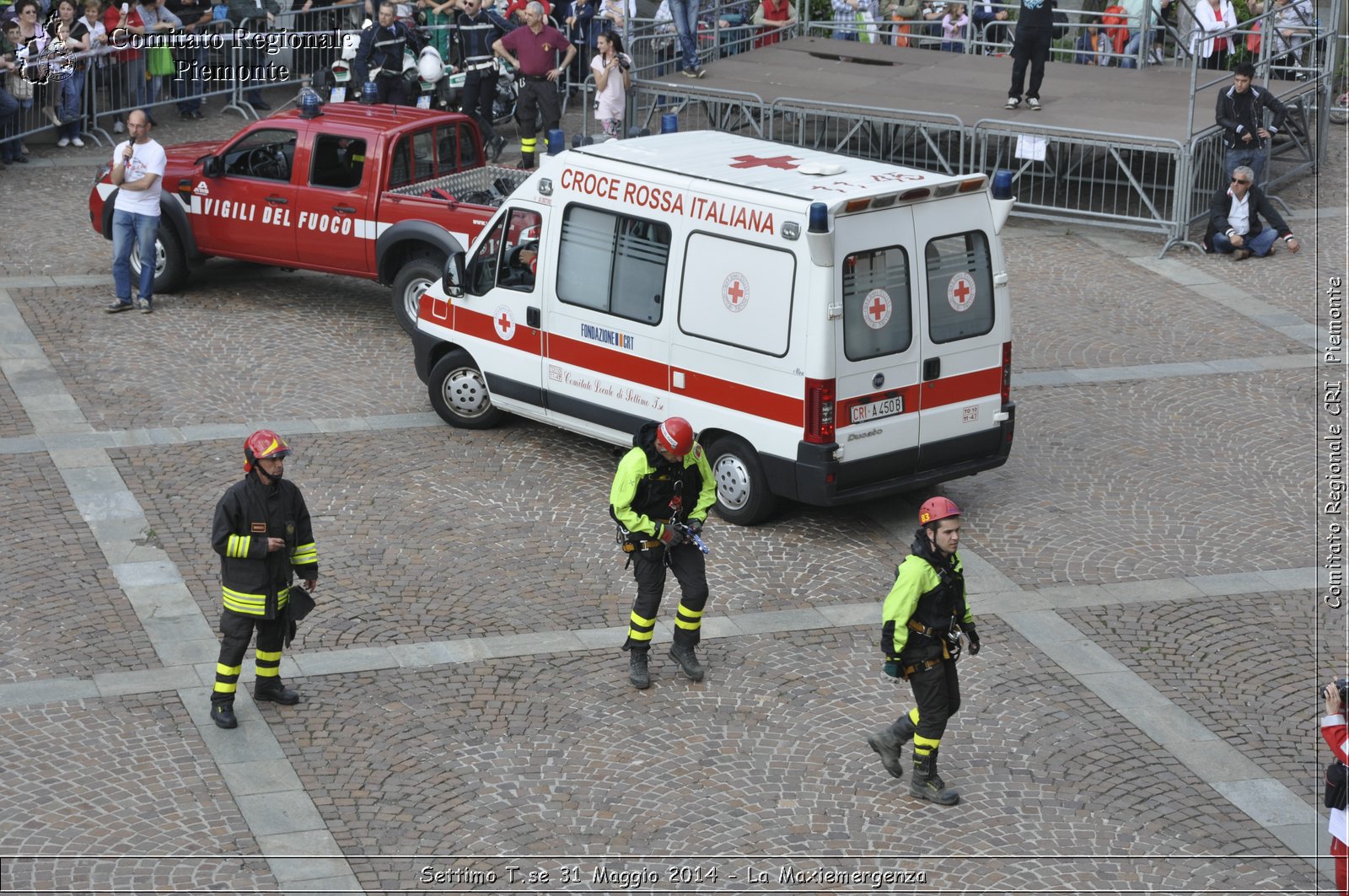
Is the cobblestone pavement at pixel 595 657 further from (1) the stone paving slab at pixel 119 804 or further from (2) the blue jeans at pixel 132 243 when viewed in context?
(2) the blue jeans at pixel 132 243

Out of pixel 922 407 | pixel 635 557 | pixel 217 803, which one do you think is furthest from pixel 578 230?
pixel 217 803

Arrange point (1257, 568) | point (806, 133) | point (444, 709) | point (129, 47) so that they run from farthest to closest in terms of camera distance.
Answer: point (806, 133) → point (129, 47) → point (1257, 568) → point (444, 709)

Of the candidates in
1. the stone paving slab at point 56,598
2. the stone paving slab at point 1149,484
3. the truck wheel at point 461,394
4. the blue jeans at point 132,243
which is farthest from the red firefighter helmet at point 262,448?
the blue jeans at point 132,243

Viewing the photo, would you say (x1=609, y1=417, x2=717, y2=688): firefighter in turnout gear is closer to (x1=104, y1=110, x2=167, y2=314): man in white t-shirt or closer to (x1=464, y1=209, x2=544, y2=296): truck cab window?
(x1=464, y1=209, x2=544, y2=296): truck cab window

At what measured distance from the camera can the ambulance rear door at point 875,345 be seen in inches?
444

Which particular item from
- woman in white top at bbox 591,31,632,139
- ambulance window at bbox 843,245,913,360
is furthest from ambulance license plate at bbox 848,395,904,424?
woman in white top at bbox 591,31,632,139

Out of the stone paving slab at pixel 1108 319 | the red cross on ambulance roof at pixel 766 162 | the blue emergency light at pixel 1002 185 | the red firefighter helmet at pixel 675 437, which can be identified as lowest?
the stone paving slab at pixel 1108 319

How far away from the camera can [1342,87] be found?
25891 mm

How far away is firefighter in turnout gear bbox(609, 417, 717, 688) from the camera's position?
9.47m

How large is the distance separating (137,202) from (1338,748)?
39.5ft

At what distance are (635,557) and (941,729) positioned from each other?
6.63ft

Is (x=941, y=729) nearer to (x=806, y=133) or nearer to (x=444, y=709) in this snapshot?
(x=444, y=709)

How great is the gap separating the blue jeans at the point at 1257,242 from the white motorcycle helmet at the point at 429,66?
32.6ft

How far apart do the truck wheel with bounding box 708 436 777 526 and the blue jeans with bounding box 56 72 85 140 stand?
44.0 feet
